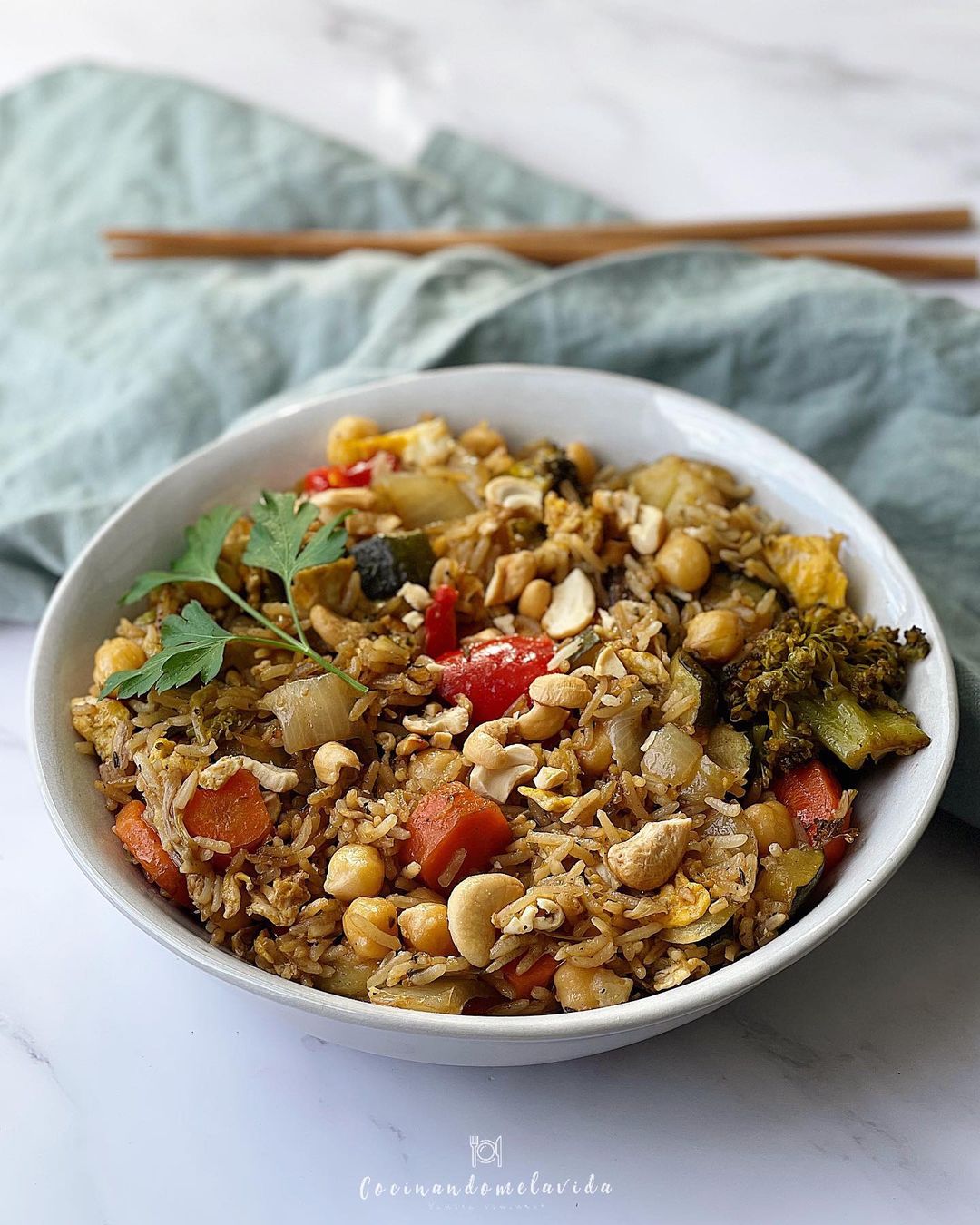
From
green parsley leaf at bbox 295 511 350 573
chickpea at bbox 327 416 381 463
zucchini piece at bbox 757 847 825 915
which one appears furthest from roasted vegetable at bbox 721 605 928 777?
chickpea at bbox 327 416 381 463

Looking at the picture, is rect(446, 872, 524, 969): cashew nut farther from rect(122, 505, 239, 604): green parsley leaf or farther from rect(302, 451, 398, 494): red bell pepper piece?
rect(302, 451, 398, 494): red bell pepper piece

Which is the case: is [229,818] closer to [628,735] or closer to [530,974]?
[530,974]

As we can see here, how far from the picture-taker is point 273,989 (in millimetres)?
2438

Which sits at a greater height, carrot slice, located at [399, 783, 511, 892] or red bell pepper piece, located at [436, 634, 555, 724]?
red bell pepper piece, located at [436, 634, 555, 724]

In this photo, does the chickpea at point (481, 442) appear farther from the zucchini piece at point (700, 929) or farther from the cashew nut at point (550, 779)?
the zucchini piece at point (700, 929)

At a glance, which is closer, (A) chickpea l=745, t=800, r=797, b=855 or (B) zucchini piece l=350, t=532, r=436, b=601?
(A) chickpea l=745, t=800, r=797, b=855

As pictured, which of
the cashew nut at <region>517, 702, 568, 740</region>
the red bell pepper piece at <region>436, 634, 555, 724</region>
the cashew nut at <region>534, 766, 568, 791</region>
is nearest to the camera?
the cashew nut at <region>534, 766, 568, 791</region>

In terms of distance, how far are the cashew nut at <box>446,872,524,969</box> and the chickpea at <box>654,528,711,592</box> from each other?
1.02 m

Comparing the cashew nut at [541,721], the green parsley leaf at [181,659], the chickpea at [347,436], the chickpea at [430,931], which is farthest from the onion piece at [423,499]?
the chickpea at [430,931]

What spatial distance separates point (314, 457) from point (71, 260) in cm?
199

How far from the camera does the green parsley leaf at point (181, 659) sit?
2.96 metres

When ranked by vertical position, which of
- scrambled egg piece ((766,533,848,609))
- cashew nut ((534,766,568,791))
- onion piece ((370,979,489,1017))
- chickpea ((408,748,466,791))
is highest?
scrambled egg piece ((766,533,848,609))

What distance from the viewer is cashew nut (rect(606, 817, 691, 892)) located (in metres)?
2.65

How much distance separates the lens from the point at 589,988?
2.55m
